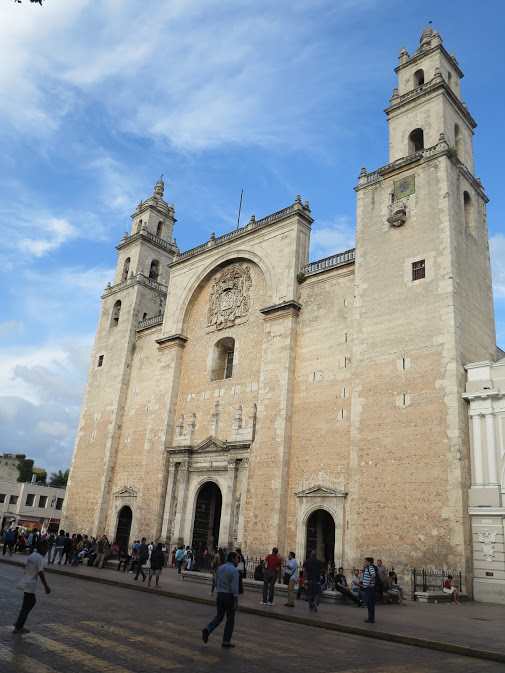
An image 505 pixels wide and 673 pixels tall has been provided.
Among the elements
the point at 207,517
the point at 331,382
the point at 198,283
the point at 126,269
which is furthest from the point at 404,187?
the point at 126,269

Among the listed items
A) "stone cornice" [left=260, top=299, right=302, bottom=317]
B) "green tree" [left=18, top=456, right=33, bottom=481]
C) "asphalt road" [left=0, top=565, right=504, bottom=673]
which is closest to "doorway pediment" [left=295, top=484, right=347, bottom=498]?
"stone cornice" [left=260, top=299, right=302, bottom=317]

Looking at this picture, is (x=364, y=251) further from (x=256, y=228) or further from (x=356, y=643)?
(x=356, y=643)

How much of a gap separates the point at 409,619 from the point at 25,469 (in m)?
63.2

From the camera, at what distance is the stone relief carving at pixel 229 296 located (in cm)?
2897

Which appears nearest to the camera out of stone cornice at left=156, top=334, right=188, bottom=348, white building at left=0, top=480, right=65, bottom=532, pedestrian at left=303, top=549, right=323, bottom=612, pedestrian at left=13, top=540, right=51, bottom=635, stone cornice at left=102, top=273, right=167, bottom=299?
pedestrian at left=13, top=540, right=51, bottom=635

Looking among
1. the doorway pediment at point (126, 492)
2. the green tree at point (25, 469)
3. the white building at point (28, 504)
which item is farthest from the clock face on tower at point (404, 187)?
the green tree at point (25, 469)

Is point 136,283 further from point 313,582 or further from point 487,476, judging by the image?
point 313,582

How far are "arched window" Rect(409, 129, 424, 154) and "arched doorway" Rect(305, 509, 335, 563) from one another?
53.1 feet

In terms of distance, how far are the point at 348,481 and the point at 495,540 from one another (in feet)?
18.2

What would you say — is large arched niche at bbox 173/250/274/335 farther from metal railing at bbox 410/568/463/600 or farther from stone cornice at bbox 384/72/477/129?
metal railing at bbox 410/568/463/600

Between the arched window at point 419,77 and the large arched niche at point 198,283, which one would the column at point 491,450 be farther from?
the arched window at point 419,77

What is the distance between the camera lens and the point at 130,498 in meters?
29.9

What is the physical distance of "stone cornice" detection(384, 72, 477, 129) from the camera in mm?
24781

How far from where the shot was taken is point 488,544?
56.9 feet
